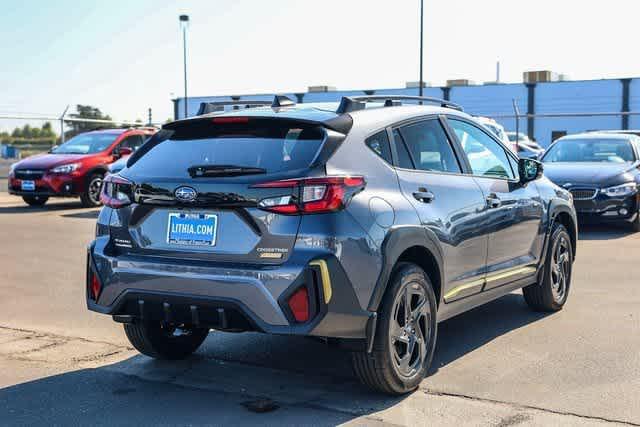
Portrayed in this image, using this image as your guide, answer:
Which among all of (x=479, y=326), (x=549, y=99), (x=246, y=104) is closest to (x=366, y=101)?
(x=246, y=104)

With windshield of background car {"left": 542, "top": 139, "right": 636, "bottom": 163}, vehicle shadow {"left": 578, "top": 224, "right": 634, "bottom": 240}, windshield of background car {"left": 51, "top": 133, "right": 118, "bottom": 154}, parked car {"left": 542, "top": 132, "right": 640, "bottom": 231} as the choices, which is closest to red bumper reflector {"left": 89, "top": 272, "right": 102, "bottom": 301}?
vehicle shadow {"left": 578, "top": 224, "right": 634, "bottom": 240}

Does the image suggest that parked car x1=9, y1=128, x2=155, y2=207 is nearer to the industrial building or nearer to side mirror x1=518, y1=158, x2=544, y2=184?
side mirror x1=518, y1=158, x2=544, y2=184

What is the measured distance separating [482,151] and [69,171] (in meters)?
12.5

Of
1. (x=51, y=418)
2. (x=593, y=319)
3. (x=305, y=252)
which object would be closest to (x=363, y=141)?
(x=305, y=252)

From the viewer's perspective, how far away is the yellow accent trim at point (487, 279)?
5504 millimetres

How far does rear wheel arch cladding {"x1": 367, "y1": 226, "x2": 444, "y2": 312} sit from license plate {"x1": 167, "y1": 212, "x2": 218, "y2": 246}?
0.93 meters

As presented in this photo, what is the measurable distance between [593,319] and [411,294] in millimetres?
2661

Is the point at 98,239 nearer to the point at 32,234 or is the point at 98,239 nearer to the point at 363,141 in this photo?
the point at 363,141

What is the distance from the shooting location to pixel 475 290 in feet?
19.1

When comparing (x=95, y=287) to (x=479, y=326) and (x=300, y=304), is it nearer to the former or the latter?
(x=300, y=304)

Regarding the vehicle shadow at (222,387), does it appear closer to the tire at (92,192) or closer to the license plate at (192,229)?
the license plate at (192,229)

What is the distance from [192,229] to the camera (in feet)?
15.3

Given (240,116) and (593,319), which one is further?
(593,319)

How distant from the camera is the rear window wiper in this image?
15.1 ft
